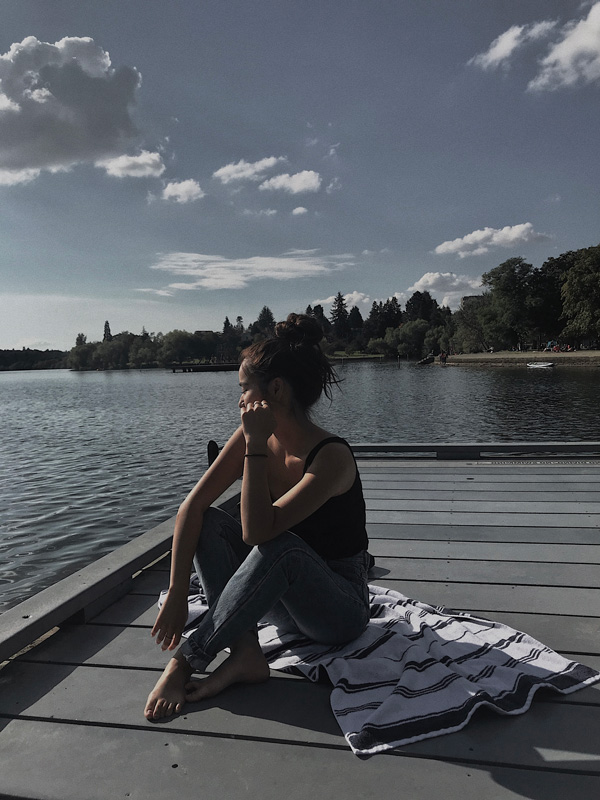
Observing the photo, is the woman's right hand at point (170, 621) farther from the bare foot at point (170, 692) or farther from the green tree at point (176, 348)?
the green tree at point (176, 348)

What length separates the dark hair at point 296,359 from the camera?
2.29 m

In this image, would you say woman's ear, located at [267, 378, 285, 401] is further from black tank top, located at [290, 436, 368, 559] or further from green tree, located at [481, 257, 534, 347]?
green tree, located at [481, 257, 534, 347]

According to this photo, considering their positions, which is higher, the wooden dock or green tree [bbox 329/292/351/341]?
green tree [bbox 329/292/351/341]

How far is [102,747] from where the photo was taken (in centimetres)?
180

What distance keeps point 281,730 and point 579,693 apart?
0.96 meters

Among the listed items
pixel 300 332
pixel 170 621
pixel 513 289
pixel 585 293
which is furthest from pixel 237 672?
pixel 513 289

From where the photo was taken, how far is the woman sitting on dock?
6.72 ft

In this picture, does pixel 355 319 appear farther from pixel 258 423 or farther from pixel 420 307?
pixel 258 423

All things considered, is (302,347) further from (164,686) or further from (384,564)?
(384,564)

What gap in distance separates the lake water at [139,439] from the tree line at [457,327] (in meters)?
5.37

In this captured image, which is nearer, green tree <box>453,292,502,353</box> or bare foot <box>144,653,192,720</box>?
bare foot <box>144,653,192,720</box>

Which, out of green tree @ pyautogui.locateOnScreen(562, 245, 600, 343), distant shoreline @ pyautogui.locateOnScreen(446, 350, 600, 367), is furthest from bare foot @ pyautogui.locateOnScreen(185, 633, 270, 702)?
green tree @ pyautogui.locateOnScreen(562, 245, 600, 343)

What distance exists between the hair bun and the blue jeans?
69 centimetres

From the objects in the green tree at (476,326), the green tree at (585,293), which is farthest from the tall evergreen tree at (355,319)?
the green tree at (585,293)
